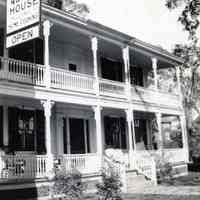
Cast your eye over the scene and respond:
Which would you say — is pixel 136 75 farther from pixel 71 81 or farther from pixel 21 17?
pixel 21 17

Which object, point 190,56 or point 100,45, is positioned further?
point 190,56

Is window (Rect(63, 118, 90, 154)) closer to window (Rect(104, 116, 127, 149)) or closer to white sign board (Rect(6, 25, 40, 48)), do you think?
window (Rect(104, 116, 127, 149))

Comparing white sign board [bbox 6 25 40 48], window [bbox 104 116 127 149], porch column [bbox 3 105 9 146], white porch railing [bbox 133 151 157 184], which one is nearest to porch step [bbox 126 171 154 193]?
white porch railing [bbox 133 151 157 184]

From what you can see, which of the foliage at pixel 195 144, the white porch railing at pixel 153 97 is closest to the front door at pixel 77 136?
the white porch railing at pixel 153 97

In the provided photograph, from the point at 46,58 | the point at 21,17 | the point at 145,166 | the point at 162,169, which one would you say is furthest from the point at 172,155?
the point at 21,17

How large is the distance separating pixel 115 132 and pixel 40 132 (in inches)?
252

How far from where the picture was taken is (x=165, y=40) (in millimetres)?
54875

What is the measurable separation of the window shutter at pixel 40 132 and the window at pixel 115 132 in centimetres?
524

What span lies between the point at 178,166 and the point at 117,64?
7572 millimetres

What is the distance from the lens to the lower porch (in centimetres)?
1333

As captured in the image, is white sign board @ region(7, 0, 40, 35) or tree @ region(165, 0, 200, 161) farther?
tree @ region(165, 0, 200, 161)

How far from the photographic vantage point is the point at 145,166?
17.9 metres

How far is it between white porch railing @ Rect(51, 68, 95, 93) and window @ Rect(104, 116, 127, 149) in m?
4.36

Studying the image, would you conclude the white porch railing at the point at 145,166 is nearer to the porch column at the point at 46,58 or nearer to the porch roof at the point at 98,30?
the porch roof at the point at 98,30
